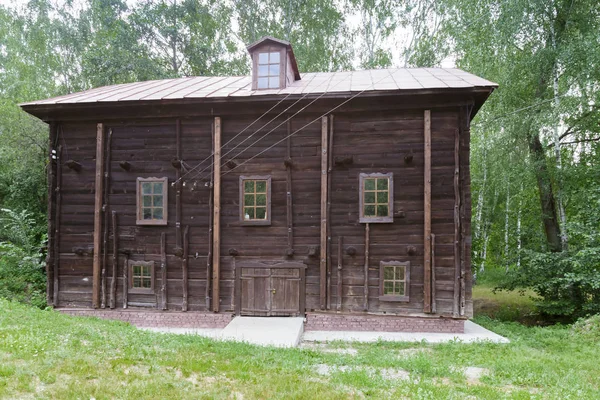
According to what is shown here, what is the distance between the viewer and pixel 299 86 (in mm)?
12656

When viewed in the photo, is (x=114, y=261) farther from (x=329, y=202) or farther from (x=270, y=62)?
(x=270, y=62)

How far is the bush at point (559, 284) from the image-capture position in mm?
12750

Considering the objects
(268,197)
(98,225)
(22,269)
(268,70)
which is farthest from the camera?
(22,269)

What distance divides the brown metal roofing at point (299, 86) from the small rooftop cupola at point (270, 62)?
1.33 feet

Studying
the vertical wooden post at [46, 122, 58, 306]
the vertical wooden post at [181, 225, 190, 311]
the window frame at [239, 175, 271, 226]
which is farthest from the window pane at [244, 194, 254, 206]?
the vertical wooden post at [46, 122, 58, 306]

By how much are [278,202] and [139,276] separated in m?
5.06

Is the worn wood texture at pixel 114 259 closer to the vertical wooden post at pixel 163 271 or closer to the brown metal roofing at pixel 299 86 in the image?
the vertical wooden post at pixel 163 271

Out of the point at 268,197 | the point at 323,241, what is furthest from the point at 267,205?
the point at 323,241

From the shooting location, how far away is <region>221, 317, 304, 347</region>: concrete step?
9156mm

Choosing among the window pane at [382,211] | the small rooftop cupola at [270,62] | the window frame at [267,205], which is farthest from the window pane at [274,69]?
the window pane at [382,211]

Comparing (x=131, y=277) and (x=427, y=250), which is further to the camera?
(x=131, y=277)

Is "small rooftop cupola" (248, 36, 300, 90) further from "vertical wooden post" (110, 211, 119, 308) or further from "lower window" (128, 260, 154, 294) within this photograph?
"lower window" (128, 260, 154, 294)

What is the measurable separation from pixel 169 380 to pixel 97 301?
7593 mm

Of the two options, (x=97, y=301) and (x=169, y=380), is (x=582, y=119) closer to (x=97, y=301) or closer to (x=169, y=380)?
(x=169, y=380)
